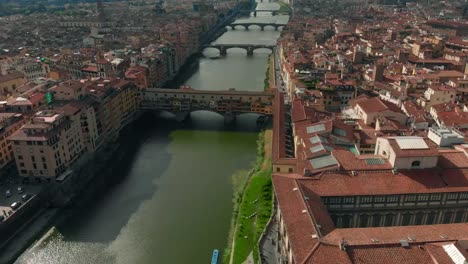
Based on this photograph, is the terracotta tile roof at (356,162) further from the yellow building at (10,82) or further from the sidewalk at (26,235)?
the yellow building at (10,82)

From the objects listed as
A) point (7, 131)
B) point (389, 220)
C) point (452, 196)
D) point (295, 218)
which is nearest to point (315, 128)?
point (389, 220)

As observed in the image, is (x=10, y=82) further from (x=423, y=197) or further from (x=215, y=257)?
(x=423, y=197)

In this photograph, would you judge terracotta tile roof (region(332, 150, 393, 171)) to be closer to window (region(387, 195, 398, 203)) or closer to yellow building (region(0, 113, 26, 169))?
window (region(387, 195, 398, 203))

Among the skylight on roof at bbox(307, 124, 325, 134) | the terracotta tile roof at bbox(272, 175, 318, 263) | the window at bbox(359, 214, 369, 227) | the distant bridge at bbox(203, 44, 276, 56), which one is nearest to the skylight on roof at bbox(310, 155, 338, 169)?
the terracotta tile roof at bbox(272, 175, 318, 263)

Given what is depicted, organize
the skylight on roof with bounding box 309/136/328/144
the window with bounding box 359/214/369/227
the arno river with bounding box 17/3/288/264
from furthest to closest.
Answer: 1. the skylight on roof with bounding box 309/136/328/144
2. the arno river with bounding box 17/3/288/264
3. the window with bounding box 359/214/369/227

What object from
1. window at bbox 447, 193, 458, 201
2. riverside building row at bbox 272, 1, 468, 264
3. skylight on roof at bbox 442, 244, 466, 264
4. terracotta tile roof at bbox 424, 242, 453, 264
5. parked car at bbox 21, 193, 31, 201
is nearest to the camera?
skylight on roof at bbox 442, 244, 466, 264

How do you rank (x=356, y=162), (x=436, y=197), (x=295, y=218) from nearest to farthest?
(x=295, y=218) → (x=436, y=197) → (x=356, y=162)

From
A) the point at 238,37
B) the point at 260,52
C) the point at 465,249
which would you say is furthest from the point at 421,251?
the point at 238,37
